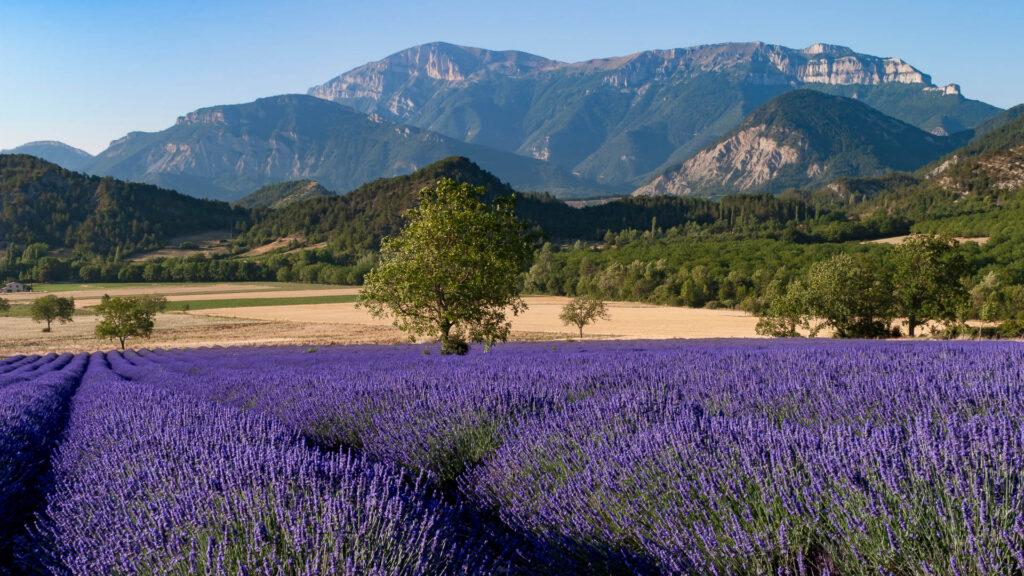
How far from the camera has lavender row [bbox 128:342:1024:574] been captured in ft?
7.20

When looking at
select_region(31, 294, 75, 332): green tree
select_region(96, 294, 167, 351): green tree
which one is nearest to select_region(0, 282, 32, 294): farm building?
select_region(31, 294, 75, 332): green tree

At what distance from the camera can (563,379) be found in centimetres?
625

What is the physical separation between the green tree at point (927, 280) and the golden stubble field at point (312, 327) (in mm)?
8694

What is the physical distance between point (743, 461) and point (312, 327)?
4842 centimetres

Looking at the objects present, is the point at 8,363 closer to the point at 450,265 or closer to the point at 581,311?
the point at 450,265

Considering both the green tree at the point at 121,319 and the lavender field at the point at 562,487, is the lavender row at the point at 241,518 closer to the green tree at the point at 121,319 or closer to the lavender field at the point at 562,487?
the lavender field at the point at 562,487

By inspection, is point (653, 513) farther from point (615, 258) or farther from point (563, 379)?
point (615, 258)

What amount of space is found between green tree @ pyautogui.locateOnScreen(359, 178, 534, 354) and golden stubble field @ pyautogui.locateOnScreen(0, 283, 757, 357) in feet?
59.5

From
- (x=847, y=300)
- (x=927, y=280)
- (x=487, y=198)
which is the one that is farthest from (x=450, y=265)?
(x=487, y=198)

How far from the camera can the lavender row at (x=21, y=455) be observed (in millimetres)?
3764

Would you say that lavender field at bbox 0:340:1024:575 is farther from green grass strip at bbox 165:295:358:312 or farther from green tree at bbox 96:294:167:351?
green grass strip at bbox 165:295:358:312

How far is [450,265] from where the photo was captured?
14.3 m

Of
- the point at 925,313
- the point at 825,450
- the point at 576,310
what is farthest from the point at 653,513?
the point at 576,310

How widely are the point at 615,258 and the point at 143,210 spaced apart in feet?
448
